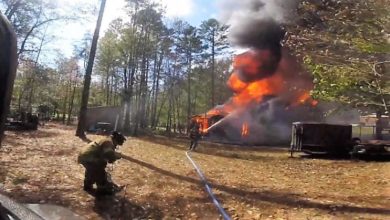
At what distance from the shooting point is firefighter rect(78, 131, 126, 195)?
8031 mm

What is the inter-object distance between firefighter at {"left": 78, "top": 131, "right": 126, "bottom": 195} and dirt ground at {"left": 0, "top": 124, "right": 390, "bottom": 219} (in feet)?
0.92

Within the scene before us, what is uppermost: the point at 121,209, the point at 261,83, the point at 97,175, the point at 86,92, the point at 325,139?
the point at 261,83

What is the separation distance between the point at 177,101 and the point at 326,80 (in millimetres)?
46462

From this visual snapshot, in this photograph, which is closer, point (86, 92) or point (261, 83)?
point (86, 92)

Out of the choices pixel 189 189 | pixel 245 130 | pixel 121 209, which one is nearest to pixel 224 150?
pixel 245 130

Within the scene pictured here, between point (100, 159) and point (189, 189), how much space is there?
269 cm

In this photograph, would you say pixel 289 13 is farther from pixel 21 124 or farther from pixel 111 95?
pixel 111 95

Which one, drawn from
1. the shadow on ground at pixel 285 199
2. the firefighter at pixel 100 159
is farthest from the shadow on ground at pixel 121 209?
the shadow on ground at pixel 285 199

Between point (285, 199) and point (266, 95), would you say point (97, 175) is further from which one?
point (266, 95)

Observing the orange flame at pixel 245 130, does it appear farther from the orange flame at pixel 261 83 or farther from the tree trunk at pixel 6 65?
the tree trunk at pixel 6 65

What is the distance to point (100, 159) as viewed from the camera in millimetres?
8094

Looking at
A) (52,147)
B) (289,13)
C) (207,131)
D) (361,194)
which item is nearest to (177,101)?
(207,131)

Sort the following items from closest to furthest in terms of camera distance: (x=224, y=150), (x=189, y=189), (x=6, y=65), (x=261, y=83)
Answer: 1. (x=6, y=65)
2. (x=189, y=189)
3. (x=224, y=150)
4. (x=261, y=83)

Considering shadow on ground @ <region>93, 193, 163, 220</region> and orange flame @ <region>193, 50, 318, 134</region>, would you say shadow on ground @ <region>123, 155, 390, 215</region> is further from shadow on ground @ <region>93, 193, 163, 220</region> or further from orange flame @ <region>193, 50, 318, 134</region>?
orange flame @ <region>193, 50, 318, 134</region>
